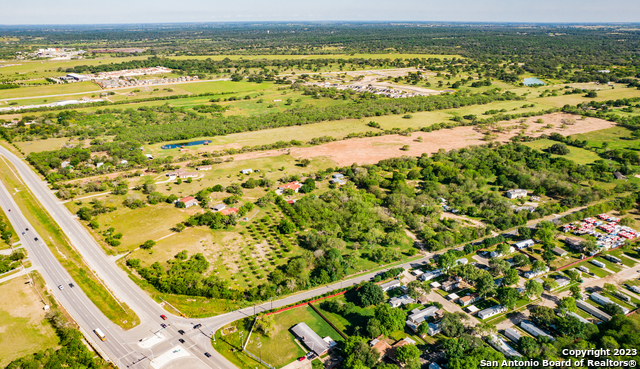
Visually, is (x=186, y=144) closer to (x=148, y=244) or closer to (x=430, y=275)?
(x=148, y=244)

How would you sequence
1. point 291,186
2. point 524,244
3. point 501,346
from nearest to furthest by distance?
point 501,346 → point 524,244 → point 291,186

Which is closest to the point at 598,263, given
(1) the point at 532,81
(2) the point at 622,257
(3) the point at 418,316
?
(2) the point at 622,257

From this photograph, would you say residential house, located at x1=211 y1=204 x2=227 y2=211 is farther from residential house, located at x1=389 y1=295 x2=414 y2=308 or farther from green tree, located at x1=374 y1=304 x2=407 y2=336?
green tree, located at x1=374 y1=304 x2=407 y2=336

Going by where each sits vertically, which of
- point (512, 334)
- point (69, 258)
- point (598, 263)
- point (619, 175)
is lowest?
point (512, 334)

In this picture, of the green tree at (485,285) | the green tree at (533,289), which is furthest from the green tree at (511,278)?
the green tree at (485,285)

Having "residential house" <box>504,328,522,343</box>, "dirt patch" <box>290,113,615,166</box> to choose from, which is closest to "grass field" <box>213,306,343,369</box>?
"residential house" <box>504,328,522,343</box>
